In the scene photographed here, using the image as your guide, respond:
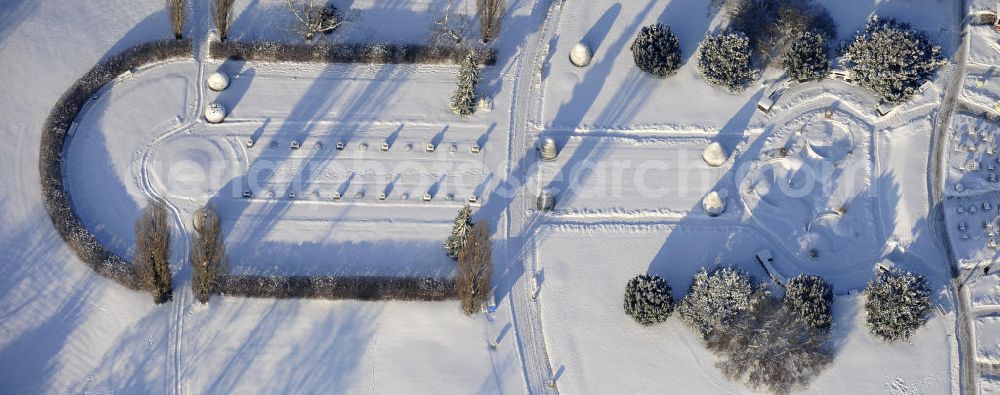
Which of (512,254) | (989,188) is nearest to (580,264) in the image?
(512,254)

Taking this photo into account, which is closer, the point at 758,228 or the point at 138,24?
the point at 758,228

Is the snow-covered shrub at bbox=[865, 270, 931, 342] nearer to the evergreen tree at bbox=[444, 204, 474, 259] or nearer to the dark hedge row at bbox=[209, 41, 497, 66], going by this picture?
the evergreen tree at bbox=[444, 204, 474, 259]

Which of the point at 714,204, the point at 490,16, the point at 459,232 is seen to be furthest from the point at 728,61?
the point at 459,232

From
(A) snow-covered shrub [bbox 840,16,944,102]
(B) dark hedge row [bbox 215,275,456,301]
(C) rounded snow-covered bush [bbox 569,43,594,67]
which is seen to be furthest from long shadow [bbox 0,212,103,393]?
(A) snow-covered shrub [bbox 840,16,944,102]

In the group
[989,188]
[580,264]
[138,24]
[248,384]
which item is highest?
[138,24]

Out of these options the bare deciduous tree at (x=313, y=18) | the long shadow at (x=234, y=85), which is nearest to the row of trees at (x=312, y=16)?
→ the bare deciduous tree at (x=313, y=18)

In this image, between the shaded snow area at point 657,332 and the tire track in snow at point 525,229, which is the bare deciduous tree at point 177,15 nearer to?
the tire track in snow at point 525,229

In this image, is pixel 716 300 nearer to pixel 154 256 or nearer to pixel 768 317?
pixel 768 317

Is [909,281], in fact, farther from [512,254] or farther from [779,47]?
[512,254]
